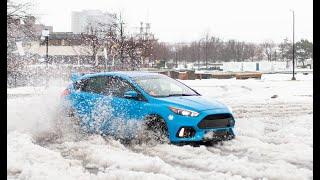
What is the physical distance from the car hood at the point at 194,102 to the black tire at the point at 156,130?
0.40 meters

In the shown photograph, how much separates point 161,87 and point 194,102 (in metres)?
1.08

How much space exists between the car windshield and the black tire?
0.60 m

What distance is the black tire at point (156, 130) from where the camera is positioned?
9.41 metres

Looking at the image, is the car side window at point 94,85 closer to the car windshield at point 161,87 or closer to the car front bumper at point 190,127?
the car windshield at point 161,87

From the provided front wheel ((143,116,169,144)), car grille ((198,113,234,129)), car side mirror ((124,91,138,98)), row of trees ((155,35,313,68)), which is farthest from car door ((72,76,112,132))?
row of trees ((155,35,313,68))

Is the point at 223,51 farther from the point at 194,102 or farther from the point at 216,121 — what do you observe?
the point at 216,121

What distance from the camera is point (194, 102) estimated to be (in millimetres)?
9586

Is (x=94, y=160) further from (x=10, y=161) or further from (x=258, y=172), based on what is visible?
(x=258, y=172)

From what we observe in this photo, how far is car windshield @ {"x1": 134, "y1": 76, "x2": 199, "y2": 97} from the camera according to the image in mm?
10137

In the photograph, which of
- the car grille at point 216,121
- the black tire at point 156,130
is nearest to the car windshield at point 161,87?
the black tire at point 156,130

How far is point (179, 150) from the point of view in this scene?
8727 millimetres

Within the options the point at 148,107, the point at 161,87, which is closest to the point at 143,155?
the point at 148,107

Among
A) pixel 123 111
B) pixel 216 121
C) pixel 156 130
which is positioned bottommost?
pixel 156 130
